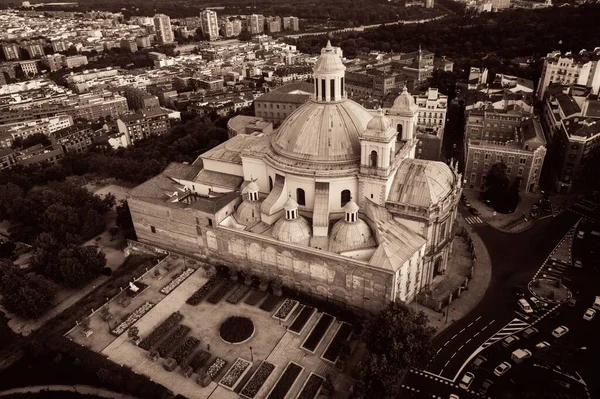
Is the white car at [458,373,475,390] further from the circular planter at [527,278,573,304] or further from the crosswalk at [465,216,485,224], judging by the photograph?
the crosswalk at [465,216,485,224]

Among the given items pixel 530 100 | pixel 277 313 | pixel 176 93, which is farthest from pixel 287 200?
pixel 176 93

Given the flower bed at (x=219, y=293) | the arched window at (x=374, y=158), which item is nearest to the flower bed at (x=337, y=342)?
the flower bed at (x=219, y=293)

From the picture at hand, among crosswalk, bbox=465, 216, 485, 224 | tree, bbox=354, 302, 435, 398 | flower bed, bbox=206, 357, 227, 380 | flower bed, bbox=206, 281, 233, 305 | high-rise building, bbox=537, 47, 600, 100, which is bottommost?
crosswalk, bbox=465, 216, 485, 224

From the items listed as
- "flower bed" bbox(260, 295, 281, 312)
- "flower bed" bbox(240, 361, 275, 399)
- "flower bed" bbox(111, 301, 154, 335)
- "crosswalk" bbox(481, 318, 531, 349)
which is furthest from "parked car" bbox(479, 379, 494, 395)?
"flower bed" bbox(111, 301, 154, 335)

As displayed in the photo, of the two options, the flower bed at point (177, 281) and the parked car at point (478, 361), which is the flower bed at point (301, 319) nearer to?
the flower bed at point (177, 281)

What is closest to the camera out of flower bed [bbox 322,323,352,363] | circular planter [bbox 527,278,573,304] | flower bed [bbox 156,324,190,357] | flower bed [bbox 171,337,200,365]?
flower bed [bbox 322,323,352,363]

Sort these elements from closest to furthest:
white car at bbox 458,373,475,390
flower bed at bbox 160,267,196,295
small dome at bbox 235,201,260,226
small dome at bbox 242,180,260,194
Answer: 1. white car at bbox 458,373,475,390
2. flower bed at bbox 160,267,196,295
3. small dome at bbox 235,201,260,226
4. small dome at bbox 242,180,260,194

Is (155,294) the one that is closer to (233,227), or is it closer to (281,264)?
(233,227)

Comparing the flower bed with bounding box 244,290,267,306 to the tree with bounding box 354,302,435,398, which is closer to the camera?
the tree with bounding box 354,302,435,398
